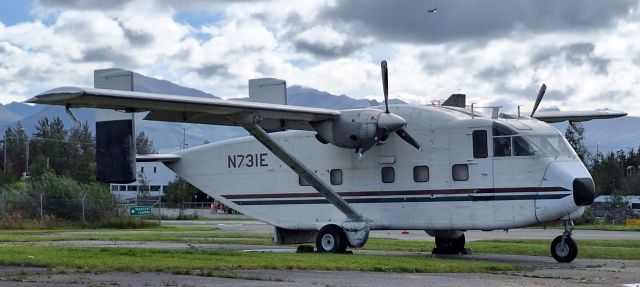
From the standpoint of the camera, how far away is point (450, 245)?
85.7 ft

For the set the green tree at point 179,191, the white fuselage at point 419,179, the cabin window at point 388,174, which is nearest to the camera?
the white fuselage at point 419,179

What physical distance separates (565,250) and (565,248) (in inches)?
2.1

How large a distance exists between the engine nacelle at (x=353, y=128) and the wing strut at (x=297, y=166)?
→ 1.12 m

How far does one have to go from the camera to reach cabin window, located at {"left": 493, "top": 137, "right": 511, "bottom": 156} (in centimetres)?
2342

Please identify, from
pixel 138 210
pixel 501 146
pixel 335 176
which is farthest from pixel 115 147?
pixel 138 210

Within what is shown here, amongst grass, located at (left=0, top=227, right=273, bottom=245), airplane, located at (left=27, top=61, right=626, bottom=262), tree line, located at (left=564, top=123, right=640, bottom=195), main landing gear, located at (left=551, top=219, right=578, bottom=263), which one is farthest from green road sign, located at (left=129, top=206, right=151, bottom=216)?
tree line, located at (left=564, top=123, right=640, bottom=195)

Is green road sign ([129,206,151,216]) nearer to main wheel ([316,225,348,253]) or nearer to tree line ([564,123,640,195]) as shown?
main wheel ([316,225,348,253])

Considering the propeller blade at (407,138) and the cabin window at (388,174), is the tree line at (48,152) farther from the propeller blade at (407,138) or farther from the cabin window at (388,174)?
the propeller blade at (407,138)

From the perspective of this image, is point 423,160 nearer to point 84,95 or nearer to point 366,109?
point 366,109

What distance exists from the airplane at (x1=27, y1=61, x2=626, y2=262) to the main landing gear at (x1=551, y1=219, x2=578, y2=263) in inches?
1.0

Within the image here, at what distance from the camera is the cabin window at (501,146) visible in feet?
76.8

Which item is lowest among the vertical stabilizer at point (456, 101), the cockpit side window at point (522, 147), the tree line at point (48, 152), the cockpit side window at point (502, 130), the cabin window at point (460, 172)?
the cabin window at point (460, 172)

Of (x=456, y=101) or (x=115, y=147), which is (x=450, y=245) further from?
(x=115, y=147)

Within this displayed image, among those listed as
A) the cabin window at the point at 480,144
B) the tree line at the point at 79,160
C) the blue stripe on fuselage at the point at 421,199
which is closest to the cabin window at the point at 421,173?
the blue stripe on fuselage at the point at 421,199
